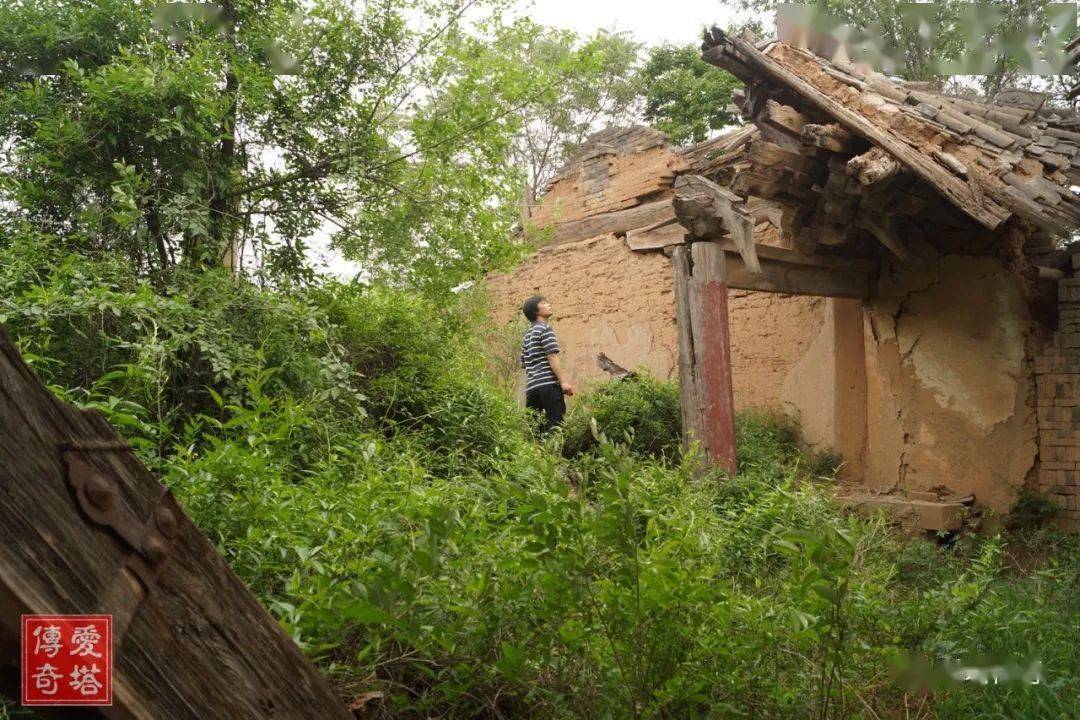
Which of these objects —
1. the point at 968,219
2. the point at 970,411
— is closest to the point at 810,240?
the point at 968,219

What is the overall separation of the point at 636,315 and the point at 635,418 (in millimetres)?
2409

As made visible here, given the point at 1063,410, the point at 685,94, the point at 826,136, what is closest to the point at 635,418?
the point at 826,136

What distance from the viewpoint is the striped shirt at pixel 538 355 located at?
7.01 m

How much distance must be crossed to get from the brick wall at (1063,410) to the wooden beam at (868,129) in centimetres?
163

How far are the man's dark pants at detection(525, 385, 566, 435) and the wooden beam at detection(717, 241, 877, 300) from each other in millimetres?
1737

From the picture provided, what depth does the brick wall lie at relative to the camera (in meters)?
6.44

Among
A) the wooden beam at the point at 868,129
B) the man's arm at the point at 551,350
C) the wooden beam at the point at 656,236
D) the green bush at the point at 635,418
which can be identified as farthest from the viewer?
the wooden beam at the point at 656,236

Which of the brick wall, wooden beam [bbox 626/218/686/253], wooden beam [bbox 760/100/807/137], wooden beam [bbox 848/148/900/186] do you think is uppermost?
wooden beam [bbox 760/100/807/137]

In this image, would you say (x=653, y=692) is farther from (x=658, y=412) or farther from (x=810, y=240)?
(x=658, y=412)

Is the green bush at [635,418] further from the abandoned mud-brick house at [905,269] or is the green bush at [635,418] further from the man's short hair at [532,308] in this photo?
the man's short hair at [532,308]

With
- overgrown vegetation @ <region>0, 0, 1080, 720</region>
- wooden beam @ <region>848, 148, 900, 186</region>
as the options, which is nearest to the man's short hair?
overgrown vegetation @ <region>0, 0, 1080, 720</region>

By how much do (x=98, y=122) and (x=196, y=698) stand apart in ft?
17.6

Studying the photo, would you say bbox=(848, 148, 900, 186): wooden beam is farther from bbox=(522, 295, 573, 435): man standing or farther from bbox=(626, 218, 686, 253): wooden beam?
bbox=(626, 218, 686, 253): wooden beam

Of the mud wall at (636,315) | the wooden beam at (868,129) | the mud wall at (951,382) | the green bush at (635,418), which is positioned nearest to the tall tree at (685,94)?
the mud wall at (636,315)
